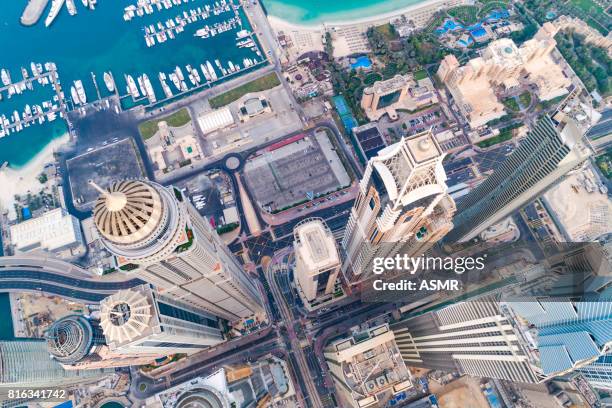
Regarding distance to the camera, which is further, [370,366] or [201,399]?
[370,366]

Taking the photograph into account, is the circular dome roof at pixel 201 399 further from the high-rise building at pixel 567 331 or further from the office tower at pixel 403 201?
the high-rise building at pixel 567 331

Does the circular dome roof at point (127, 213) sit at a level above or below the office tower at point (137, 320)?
above

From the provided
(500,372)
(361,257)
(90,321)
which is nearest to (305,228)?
(361,257)

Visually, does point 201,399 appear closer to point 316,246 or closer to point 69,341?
point 316,246

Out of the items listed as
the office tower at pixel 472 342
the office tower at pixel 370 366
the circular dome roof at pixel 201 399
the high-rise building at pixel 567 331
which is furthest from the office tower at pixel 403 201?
the circular dome roof at pixel 201 399

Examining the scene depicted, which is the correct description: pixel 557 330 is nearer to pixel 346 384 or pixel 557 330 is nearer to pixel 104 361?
pixel 346 384

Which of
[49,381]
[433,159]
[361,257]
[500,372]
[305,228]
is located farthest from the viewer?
[49,381]

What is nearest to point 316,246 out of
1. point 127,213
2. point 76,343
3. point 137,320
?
point 137,320
